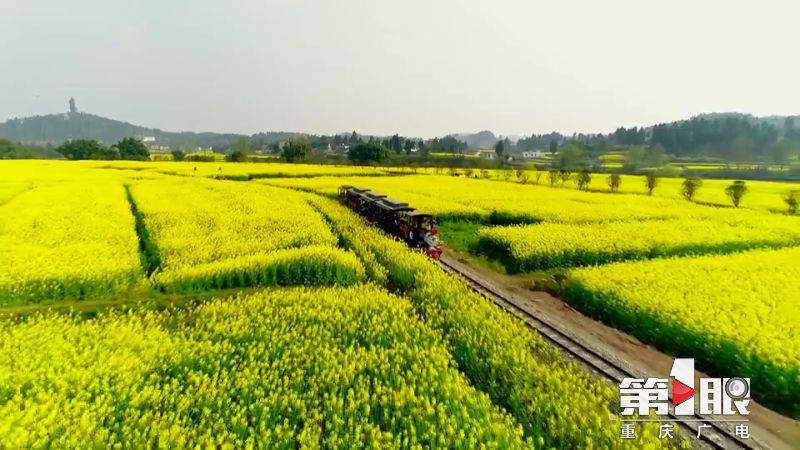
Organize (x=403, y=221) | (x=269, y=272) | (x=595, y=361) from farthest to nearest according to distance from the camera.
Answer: (x=403, y=221) < (x=269, y=272) < (x=595, y=361)

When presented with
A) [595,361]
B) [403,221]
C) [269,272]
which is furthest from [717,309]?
[269,272]

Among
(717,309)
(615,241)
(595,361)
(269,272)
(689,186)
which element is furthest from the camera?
(689,186)

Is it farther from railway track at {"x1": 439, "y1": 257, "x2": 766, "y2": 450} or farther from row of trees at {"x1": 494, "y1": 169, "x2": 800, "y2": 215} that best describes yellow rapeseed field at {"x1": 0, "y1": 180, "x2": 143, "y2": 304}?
row of trees at {"x1": 494, "y1": 169, "x2": 800, "y2": 215}

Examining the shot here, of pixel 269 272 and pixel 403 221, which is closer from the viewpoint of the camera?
pixel 269 272

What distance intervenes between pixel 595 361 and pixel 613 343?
178 centimetres

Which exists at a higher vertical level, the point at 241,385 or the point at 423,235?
the point at 423,235

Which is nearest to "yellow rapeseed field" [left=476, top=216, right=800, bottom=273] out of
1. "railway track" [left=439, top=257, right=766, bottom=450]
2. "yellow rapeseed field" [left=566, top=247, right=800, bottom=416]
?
"yellow rapeseed field" [left=566, top=247, right=800, bottom=416]

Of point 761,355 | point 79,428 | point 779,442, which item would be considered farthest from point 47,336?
point 761,355

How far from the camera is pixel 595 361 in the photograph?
9.88 metres

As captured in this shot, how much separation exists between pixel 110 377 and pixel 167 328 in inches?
110

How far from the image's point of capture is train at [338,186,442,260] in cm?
1844

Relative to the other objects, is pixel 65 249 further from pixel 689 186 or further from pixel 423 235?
pixel 689 186

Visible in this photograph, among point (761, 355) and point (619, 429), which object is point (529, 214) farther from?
point (619, 429)

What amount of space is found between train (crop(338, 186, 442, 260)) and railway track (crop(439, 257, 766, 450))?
2152mm
